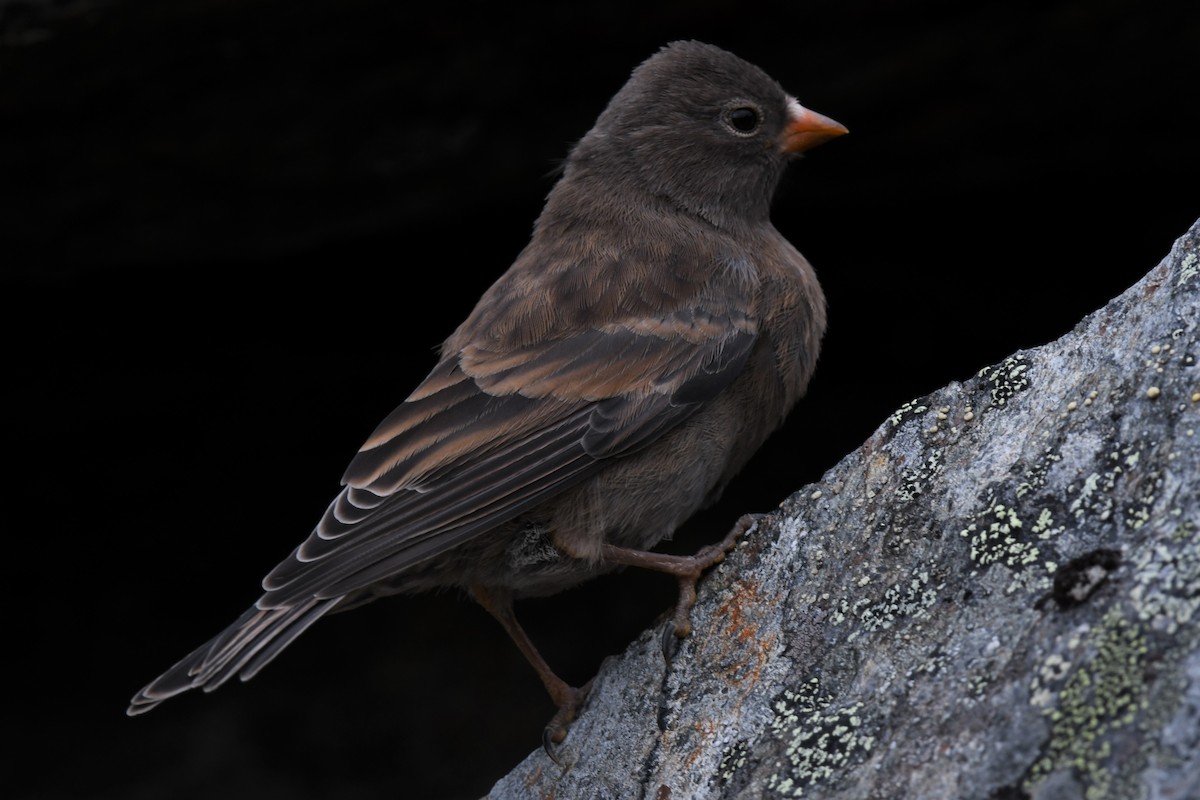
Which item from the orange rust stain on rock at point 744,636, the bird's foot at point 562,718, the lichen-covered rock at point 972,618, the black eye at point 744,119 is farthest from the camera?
the black eye at point 744,119

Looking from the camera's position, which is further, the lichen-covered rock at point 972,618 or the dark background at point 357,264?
the dark background at point 357,264

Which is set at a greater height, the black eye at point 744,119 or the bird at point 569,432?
the black eye at point 744,119

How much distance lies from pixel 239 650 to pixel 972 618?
2.26m

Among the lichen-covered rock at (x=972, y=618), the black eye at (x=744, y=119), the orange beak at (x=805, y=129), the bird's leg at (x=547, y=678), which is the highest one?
the black eye at (x=744, y=119)

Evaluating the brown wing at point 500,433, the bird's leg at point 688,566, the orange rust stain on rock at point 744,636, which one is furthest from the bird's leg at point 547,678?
the orange rust stain on rock at point 744,636

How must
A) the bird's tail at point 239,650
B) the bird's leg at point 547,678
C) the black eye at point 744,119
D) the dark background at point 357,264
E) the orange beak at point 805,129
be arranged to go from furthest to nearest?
1. the dark background at point 357,264
2. the black eye at point 744,119
3. the orange beak at point 805,129
4. the bird's leg at point 547,678
5. the bird's tail at point 239,650

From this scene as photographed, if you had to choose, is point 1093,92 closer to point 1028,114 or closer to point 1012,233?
point 1028,114

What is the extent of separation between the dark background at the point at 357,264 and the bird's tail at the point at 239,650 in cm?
300

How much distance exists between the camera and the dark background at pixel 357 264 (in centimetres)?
665

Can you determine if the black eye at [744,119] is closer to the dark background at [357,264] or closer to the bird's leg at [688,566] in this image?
the dark background at [357,264]

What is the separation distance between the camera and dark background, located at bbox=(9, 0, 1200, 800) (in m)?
6.65

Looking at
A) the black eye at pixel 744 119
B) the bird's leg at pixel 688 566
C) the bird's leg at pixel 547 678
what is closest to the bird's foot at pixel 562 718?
the bird's leg at pixel 547 678

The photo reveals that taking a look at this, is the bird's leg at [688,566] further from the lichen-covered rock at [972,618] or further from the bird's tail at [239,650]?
the bird's tail at [239,650]

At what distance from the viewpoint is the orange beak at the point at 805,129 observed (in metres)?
6.07
